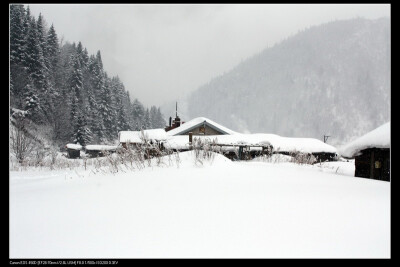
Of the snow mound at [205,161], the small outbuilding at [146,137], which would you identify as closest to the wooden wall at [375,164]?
the snow mound at [205,161]

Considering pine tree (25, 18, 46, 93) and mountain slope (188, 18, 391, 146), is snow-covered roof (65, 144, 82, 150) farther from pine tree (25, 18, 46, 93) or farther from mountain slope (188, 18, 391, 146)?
mountain slope (188, 18, 391, 146)

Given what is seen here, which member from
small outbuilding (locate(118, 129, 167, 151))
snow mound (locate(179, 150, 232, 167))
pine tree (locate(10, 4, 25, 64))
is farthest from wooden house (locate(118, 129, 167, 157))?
pine tree (locate(10, 4, 25, 64))

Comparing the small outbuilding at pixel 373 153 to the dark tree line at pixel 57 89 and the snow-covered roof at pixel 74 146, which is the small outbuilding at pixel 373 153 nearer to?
the snow-covered roof at pixel 74 146

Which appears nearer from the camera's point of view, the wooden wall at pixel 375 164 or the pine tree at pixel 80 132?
the wooden wall at pixel 375 164

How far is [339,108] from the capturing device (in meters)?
128

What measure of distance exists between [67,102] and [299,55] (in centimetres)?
16773

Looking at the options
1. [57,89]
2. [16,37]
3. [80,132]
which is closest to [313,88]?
[57,89]

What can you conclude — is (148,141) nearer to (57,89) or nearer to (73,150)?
(73,150)

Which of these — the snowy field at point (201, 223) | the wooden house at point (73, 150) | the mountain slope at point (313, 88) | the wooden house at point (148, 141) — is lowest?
the wooden house at point (73, 150)

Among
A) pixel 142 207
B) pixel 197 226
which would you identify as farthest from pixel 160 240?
pixel 142 207

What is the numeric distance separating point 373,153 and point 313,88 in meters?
151

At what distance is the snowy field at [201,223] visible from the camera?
1762 mm

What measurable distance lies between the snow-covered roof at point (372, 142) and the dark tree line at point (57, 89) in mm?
39407

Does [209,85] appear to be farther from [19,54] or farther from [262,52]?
[19,54]
